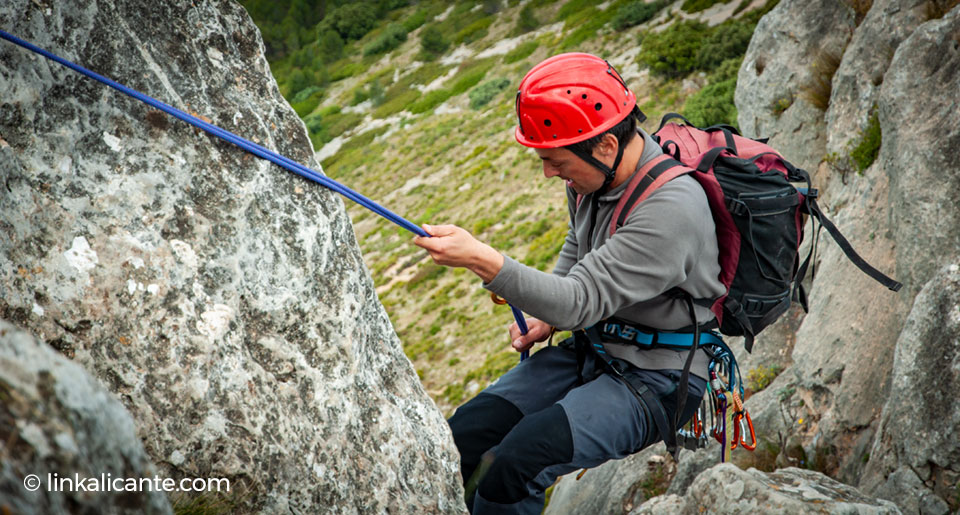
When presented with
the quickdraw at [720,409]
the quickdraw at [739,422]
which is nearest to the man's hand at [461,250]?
the quickdraw at [720,409]

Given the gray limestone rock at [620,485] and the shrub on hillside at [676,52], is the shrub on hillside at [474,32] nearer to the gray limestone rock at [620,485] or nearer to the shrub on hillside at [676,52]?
the shrub on hillside at [676,52]

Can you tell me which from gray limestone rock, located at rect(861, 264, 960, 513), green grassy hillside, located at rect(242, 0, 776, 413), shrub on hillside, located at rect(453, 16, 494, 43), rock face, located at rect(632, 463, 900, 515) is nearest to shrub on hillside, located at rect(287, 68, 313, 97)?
green grassy hillside, located at rect(242, 0, 776, 413)

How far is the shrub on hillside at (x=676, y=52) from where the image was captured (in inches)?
916

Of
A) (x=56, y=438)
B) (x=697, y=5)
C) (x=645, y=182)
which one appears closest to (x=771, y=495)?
(x=645, y=182)

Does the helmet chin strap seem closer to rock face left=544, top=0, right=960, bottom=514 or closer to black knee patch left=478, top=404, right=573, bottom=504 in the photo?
black knee patch left=478, top=404, right=573, bottom=504

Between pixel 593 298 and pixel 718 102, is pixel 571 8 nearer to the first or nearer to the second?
pixel 718 102

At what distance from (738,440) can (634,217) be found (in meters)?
1.91

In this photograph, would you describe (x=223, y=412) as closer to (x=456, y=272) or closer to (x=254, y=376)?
(x=254, y=376)

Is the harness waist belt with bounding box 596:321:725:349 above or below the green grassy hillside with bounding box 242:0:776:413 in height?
above

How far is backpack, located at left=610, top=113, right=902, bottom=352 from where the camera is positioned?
3.58 meters

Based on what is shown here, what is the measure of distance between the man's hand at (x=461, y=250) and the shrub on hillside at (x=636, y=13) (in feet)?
109

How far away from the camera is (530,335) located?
448cm

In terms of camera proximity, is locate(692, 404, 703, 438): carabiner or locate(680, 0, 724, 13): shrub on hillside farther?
locate(680, 0, 724, 13): shrub on hillside

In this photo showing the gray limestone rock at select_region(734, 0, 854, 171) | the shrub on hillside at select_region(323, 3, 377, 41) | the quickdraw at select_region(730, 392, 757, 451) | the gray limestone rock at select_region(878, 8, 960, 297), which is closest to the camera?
the quickdraw at select_region(730, 392, 757, 451)
